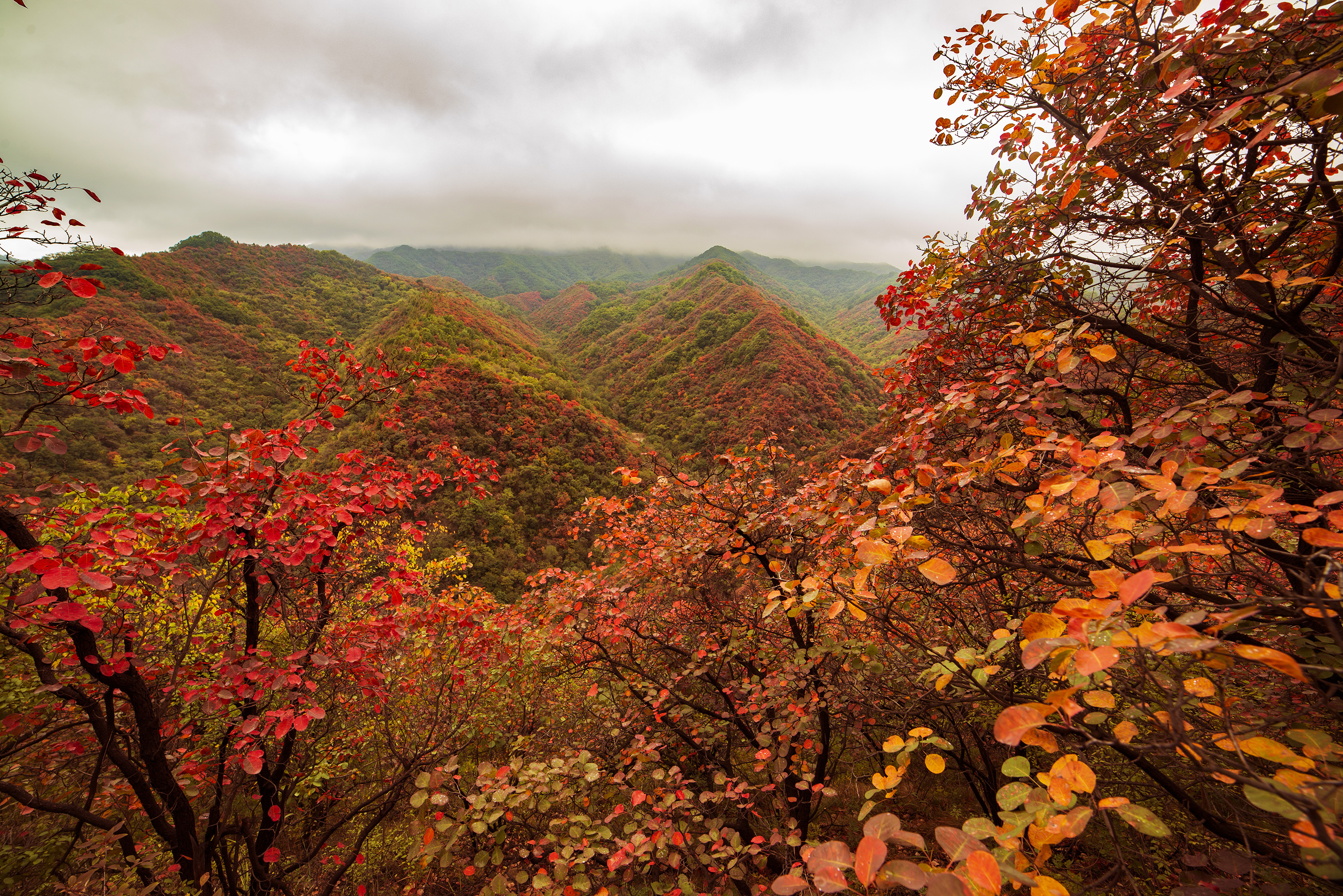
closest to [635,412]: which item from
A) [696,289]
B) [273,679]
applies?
[696,289]

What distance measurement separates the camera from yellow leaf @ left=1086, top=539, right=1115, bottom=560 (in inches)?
58.6

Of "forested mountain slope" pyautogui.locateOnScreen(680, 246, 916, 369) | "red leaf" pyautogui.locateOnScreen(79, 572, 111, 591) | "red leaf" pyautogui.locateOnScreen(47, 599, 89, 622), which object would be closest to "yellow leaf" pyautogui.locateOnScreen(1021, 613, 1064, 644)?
"red leaf" pyautogui.locateOnScreen(79, 572, 111, 591)

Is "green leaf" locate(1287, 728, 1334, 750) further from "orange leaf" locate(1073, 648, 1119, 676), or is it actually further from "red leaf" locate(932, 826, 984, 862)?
"red leaf" locate(932, 826, 984, 862)

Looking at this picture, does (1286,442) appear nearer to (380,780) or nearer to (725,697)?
(725,697)

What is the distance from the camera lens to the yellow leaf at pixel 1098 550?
149cm

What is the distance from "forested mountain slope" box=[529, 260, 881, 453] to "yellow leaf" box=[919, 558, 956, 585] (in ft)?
96.7

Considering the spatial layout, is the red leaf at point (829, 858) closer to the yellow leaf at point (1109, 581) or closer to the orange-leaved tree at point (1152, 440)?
the orange-leaved tree at point (1152, 440)

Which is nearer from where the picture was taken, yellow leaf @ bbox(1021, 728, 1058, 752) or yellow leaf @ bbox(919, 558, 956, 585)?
yellow leaf @ bbox(1021, 728, 1058, 752)

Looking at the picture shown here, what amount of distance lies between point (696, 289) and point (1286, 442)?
3459 inches

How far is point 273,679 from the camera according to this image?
127 inches

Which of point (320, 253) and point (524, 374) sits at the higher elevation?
point (320, 253)

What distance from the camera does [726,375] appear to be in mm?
53219

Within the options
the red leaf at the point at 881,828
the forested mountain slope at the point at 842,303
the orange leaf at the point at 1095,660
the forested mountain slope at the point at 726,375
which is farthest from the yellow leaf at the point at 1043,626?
the forested mountain slope at the point at 842,303

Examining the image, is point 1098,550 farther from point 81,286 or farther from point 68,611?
point 81,286
